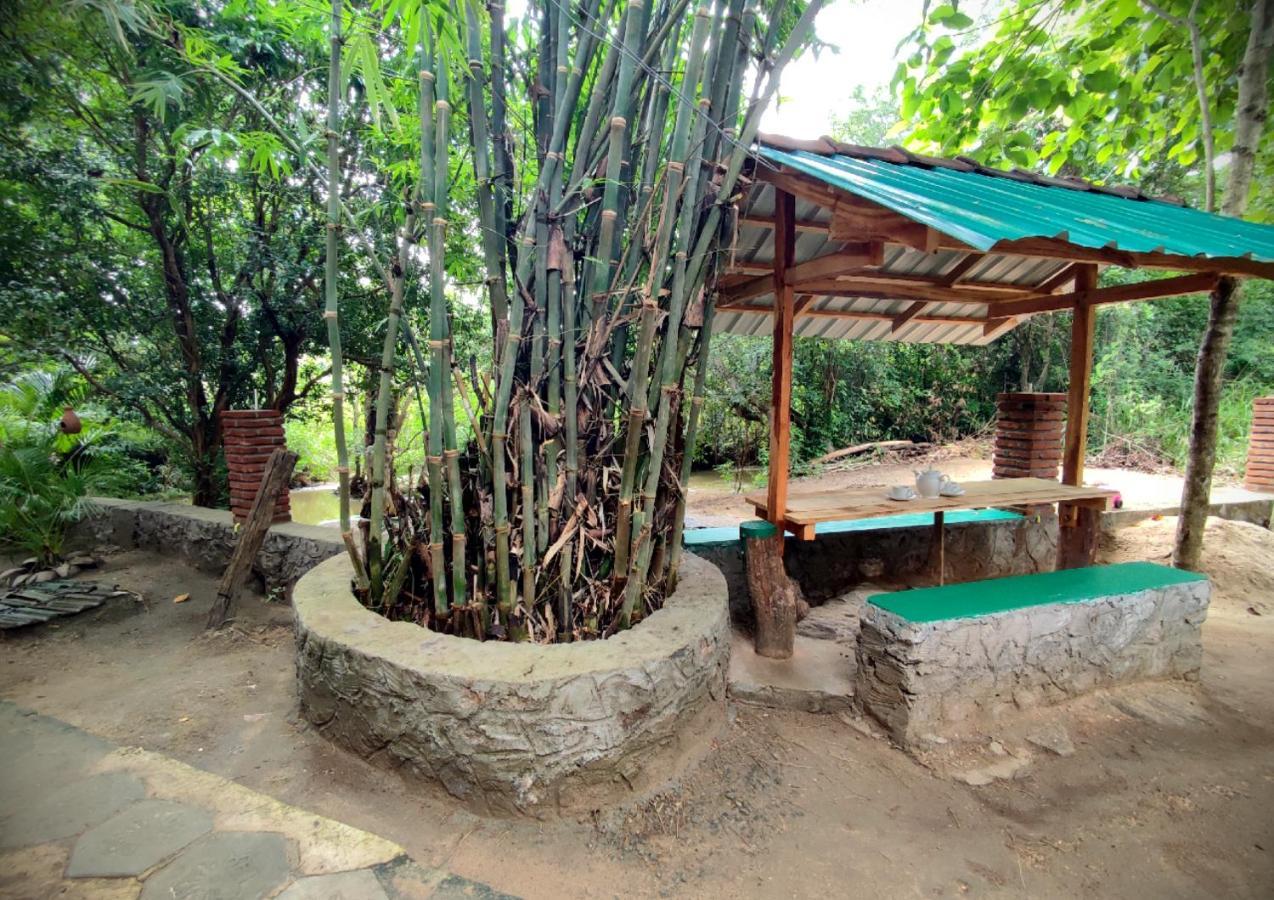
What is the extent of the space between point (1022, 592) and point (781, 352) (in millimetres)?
1704

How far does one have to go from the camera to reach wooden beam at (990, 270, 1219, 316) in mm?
3787

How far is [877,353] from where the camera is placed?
388 inches

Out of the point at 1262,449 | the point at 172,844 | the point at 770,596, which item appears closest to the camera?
the point at 172,844

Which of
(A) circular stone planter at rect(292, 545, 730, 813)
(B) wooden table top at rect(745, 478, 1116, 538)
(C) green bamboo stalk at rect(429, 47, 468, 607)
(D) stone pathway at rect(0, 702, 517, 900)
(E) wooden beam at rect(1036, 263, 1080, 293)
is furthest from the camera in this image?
(E) wooden beam at rect(1036, 263, 1080, 293)

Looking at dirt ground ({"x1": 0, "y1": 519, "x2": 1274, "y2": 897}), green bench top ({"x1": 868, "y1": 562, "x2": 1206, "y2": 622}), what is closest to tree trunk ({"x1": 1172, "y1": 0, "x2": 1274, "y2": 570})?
dirt ground ({"x1": 0, "y1": 519, "x2": 1274, "y2": 897})

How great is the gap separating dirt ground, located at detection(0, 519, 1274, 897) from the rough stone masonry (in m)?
0.11

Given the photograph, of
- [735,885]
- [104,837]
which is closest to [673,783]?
[735,885]

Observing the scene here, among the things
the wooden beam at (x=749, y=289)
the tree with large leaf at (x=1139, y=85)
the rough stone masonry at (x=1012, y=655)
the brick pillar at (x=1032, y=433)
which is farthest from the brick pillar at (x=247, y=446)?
the brick pillar at (x=1032, y=433)

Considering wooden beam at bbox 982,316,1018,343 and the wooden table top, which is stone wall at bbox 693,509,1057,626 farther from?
wooden beam at bbox 982,316,1018,343

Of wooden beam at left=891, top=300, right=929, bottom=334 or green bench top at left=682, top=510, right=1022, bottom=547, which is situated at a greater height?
wooden beam at left=891, top=300, right=929, bottom=334

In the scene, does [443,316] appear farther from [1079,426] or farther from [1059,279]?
[1059,279]

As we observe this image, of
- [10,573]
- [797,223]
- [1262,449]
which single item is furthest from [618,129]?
[1262,449]

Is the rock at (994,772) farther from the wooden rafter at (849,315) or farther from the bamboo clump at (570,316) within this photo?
the wooden rafter at (849,315)

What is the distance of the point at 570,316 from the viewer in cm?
231
